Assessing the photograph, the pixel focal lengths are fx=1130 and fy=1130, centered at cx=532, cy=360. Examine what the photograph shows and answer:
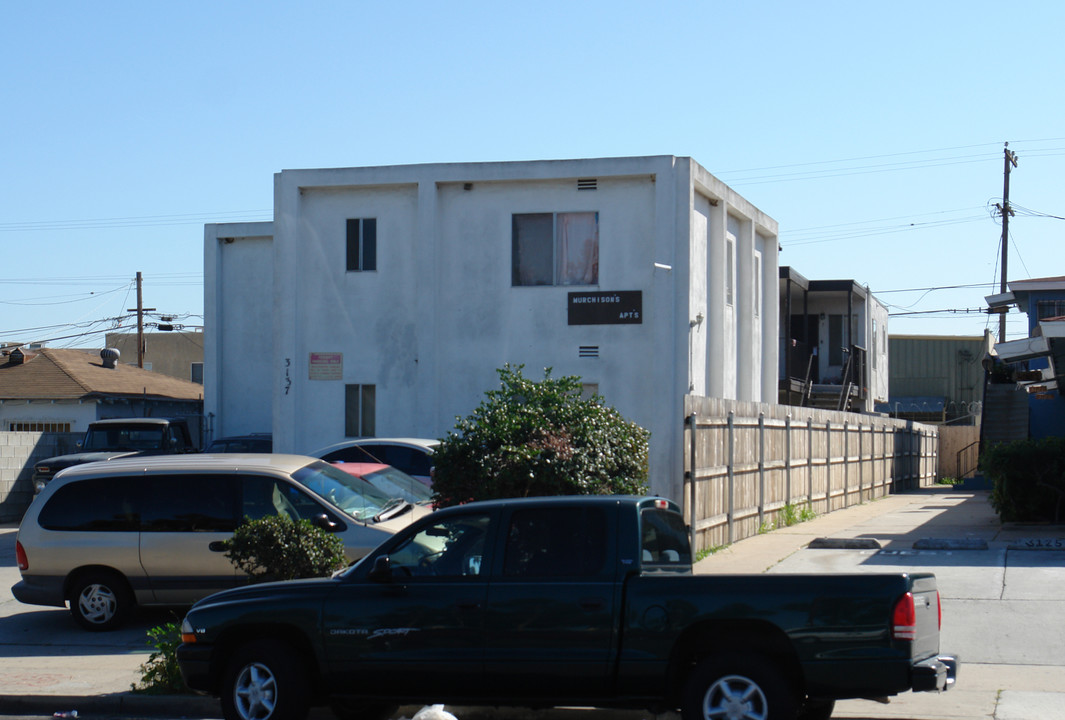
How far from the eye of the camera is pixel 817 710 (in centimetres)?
732

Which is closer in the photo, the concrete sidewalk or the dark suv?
the concrete sidewalk

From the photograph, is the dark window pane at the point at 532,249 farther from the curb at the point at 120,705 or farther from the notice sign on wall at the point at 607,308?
the curb at the point at 120,705

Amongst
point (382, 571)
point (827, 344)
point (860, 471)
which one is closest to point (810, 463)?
point (860, 471)

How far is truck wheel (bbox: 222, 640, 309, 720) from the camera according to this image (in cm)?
725

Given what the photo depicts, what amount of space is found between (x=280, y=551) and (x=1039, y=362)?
2075cm

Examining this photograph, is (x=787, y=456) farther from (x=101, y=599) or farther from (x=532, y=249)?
(x=101, y=599)

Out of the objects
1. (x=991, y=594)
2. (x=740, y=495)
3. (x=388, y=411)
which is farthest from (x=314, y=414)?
(x=991, y=594)

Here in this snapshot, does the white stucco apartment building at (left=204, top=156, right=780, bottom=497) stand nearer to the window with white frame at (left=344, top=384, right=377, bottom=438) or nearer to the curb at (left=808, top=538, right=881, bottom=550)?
the window with white frame at (left=344, top=384, right=377, bottom=438)

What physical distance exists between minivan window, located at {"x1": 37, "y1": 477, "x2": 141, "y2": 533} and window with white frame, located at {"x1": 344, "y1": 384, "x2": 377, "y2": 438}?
9.18 metres

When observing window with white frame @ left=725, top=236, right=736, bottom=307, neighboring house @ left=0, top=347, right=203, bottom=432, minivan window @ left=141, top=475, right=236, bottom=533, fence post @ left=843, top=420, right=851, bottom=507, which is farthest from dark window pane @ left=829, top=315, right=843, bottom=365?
minivan window @ left=141, top=475, right=236, bottom=533

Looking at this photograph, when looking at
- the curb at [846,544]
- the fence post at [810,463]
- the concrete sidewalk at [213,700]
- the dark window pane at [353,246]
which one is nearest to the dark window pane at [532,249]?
the dark window pane at [353,246]

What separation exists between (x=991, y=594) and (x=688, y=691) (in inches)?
272

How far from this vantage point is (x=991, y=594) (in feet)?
39.9

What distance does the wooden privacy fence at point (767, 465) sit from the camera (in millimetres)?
15758
